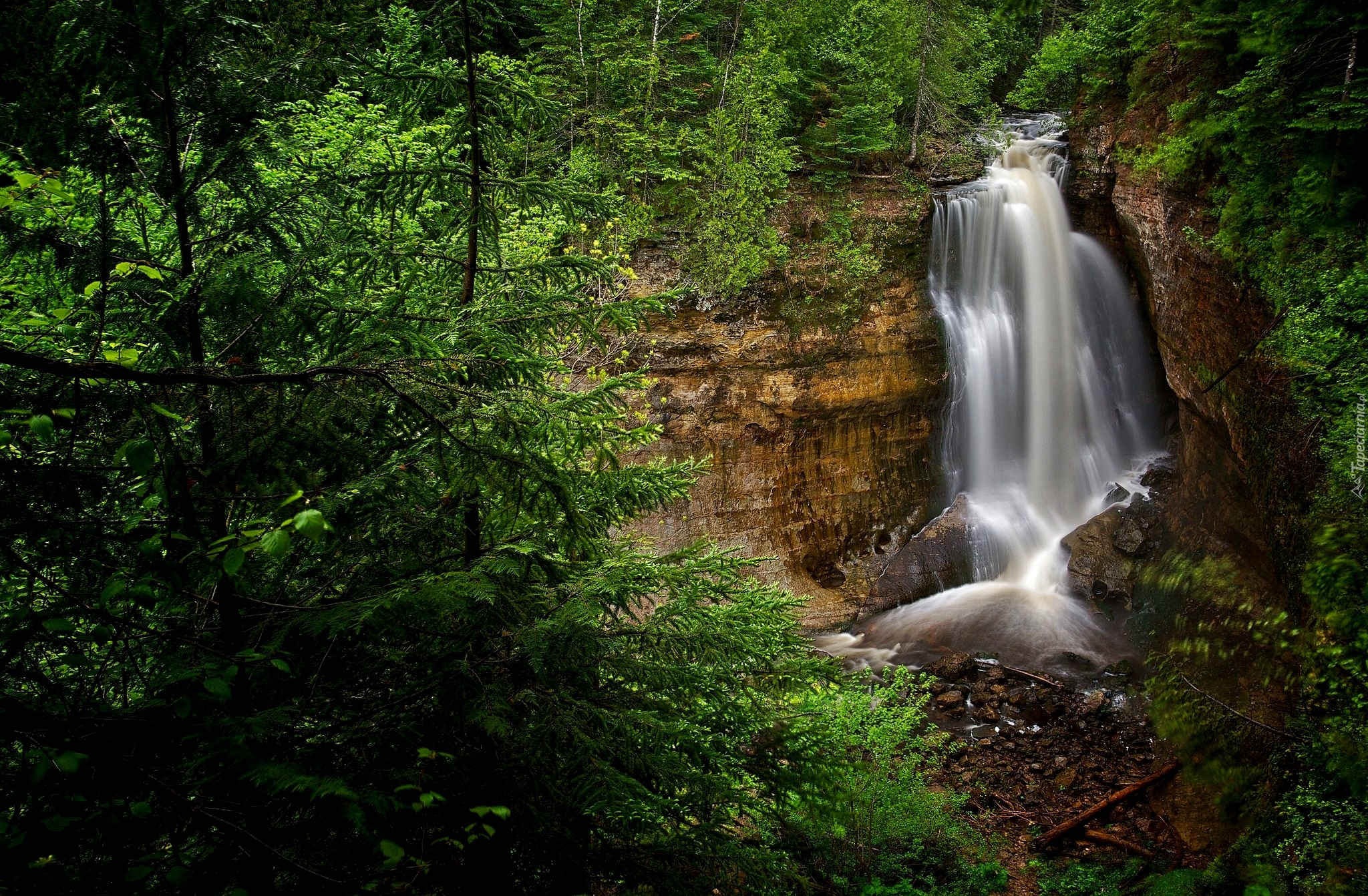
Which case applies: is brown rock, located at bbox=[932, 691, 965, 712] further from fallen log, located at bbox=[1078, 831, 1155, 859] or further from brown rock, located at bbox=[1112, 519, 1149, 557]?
brown rock, located at bbox=[1112, 519, 1149, 557]

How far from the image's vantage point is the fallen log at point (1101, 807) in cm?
868

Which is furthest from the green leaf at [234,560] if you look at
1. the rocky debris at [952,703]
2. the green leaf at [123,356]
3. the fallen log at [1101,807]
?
the rocky debris at [952,703]

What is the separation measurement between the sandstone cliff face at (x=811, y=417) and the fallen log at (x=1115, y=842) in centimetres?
706

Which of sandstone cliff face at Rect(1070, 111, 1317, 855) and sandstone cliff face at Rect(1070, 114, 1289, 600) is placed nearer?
sandstone cliff face at Rect(1070, 111, 1317, 855)

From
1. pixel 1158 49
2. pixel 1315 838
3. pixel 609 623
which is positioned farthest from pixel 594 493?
pixel 1158 49

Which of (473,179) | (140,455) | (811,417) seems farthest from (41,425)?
(811,417)

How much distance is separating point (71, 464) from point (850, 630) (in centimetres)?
1462

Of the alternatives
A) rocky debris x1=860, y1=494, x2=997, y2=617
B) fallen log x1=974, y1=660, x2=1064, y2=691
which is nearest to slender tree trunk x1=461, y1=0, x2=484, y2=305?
fallen log x1=974, y1=660, x2=1064, y2=691

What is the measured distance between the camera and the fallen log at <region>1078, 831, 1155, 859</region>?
827cm

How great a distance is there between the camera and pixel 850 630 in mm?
15148

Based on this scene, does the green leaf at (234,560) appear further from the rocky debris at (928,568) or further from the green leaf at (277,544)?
the rocky debris at (928,568)

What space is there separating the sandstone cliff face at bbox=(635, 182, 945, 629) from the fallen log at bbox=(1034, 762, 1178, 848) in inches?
267

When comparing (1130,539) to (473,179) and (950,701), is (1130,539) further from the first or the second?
(473,179)

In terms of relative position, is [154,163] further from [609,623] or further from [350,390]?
[609,623]
